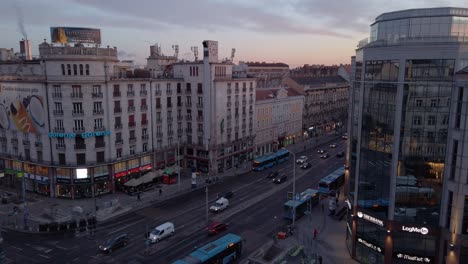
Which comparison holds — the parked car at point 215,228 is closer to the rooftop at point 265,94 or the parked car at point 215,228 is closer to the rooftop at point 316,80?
the rooftop at point 265,94

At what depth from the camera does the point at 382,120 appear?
43000 mm

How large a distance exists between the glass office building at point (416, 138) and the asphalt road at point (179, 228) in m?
19.5

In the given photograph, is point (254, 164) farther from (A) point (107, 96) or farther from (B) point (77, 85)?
(B) point (77, 85)

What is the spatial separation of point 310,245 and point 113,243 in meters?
28.1

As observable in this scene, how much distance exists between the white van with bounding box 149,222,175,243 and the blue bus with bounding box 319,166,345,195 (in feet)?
107

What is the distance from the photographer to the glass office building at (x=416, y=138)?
38500mm

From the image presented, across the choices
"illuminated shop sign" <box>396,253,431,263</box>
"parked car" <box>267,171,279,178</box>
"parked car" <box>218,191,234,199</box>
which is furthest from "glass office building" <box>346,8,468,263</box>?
"parked car" <box>267,171,279,178</box>

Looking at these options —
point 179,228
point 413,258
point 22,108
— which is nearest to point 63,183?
point 22,108

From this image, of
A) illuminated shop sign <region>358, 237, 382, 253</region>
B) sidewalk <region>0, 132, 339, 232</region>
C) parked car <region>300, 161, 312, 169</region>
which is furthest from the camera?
parked car <region>300, 161, 312, 169</region>

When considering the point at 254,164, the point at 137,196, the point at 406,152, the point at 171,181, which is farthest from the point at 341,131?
the point at 406,152

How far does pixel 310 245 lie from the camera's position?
170 feet

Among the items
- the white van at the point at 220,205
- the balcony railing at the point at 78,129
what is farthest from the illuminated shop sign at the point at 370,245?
the balcony railing at the point at 78,129

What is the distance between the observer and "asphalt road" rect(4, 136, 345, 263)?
49.1 metres

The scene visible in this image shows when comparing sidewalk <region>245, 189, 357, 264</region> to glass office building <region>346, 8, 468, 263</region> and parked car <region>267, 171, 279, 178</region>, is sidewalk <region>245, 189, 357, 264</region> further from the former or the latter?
parked car <region>267, 171, 279, 178</region>
